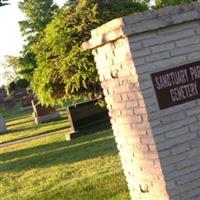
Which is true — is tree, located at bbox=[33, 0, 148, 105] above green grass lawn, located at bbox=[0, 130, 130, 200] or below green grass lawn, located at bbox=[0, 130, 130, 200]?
above

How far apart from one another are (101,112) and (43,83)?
2.47 metres

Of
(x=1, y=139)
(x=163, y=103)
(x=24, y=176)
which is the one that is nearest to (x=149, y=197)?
(x=163, y=103)

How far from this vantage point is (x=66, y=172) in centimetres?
1126

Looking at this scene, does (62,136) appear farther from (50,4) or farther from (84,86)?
(50,4)

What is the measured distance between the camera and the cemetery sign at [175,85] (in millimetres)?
6195

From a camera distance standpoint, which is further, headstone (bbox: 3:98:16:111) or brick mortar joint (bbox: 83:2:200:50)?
headstone (bbox: 3:98:16:111)

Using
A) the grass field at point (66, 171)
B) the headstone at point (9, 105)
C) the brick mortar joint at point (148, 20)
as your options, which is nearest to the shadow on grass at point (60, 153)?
the grass field at point (66, 171)

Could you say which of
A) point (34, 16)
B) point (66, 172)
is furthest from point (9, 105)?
point (66, 172)

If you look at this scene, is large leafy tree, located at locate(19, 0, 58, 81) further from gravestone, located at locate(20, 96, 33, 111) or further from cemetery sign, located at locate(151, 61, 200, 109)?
cemetery sign, located at locate(151, 61, 200, 109)

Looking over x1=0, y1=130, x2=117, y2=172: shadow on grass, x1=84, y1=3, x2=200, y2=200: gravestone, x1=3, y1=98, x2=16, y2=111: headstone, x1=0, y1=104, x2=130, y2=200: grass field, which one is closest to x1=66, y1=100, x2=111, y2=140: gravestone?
x1=0, y1=104, x2=130, y2=200: grass field

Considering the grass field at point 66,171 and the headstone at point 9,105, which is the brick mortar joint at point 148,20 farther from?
the headstone at point 9,105

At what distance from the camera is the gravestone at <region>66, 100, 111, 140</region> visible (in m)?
16.9

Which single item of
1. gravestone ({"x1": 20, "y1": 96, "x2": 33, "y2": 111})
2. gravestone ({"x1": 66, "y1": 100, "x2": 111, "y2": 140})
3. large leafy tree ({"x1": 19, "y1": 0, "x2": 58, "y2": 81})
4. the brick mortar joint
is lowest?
gravestone ({"x1": 66, "y1": 100, "x2": 111, "y2": 140})

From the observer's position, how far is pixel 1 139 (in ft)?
74.0
